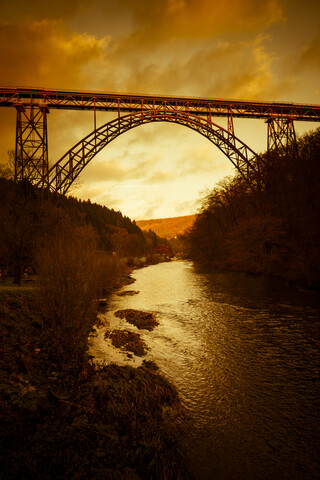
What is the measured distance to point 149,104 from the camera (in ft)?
58.3

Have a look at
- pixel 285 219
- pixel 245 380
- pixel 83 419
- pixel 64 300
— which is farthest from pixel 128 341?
pixel 285 219

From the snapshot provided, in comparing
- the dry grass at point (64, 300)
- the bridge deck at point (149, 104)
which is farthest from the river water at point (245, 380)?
the bridge deck at point (149, 104)

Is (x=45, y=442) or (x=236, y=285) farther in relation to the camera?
(x=236, y=285)

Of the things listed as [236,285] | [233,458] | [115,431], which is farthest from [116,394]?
[236,285]

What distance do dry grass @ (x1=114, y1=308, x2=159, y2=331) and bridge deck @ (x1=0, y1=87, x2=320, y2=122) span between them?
44.6 feet

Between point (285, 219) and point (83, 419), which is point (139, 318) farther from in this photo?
point (285, 219)

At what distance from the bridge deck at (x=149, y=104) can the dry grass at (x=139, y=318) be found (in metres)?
13.6

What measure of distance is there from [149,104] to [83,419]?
748 inches

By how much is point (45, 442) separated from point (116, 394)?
5.23ft

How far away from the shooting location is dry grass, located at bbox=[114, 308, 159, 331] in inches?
406

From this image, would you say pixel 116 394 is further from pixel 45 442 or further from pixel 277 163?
pixel 277 163

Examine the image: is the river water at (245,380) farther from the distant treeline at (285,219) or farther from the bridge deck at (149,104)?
the bridge deck at (149,104)

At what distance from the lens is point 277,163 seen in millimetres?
20094

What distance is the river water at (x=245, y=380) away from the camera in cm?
382
